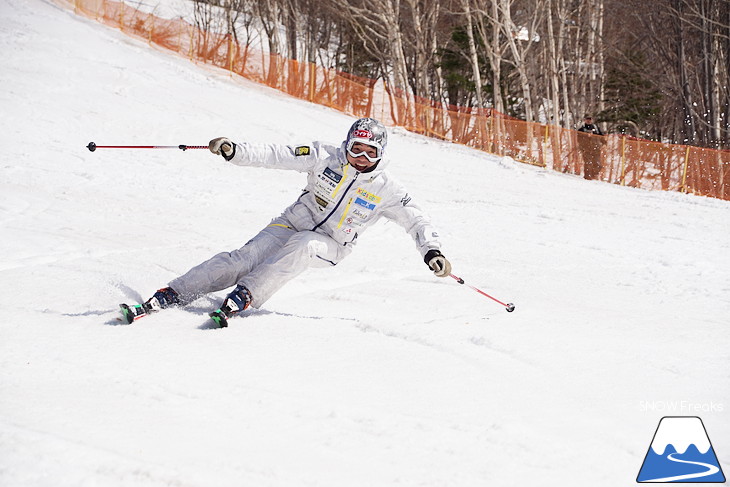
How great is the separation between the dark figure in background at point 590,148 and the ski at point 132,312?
15495 mm

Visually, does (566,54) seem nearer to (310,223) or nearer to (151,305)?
(310,223)

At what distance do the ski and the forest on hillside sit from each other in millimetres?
19069

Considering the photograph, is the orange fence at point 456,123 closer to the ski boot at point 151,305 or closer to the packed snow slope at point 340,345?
the packed snow slope at point 340,345

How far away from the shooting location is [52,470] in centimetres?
253

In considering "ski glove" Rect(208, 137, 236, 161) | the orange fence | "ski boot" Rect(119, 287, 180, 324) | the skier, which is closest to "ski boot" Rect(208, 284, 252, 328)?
the skier

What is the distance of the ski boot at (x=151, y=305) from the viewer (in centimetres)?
447

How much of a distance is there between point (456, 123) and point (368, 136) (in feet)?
55.9

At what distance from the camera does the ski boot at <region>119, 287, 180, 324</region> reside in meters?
4.47

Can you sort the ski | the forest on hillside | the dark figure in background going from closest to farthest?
the ski, the dark figure in background, the forest on hillside

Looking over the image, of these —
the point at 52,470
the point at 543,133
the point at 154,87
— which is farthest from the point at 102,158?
the point at 543,133

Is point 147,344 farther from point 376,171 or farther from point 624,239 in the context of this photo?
point 624,239

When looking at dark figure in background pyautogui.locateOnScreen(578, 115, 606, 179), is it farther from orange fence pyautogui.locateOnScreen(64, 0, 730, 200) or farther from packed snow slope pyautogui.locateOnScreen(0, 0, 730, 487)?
packed snow slope pyautogui.locateOnScreen(0, 0, 730, 487)

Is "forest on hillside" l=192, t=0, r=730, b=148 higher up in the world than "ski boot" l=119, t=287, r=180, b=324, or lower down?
higher up

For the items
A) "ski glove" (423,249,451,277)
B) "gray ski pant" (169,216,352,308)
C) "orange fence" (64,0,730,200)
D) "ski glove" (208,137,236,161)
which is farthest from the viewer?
"orange fence" (64,0,730,200)
